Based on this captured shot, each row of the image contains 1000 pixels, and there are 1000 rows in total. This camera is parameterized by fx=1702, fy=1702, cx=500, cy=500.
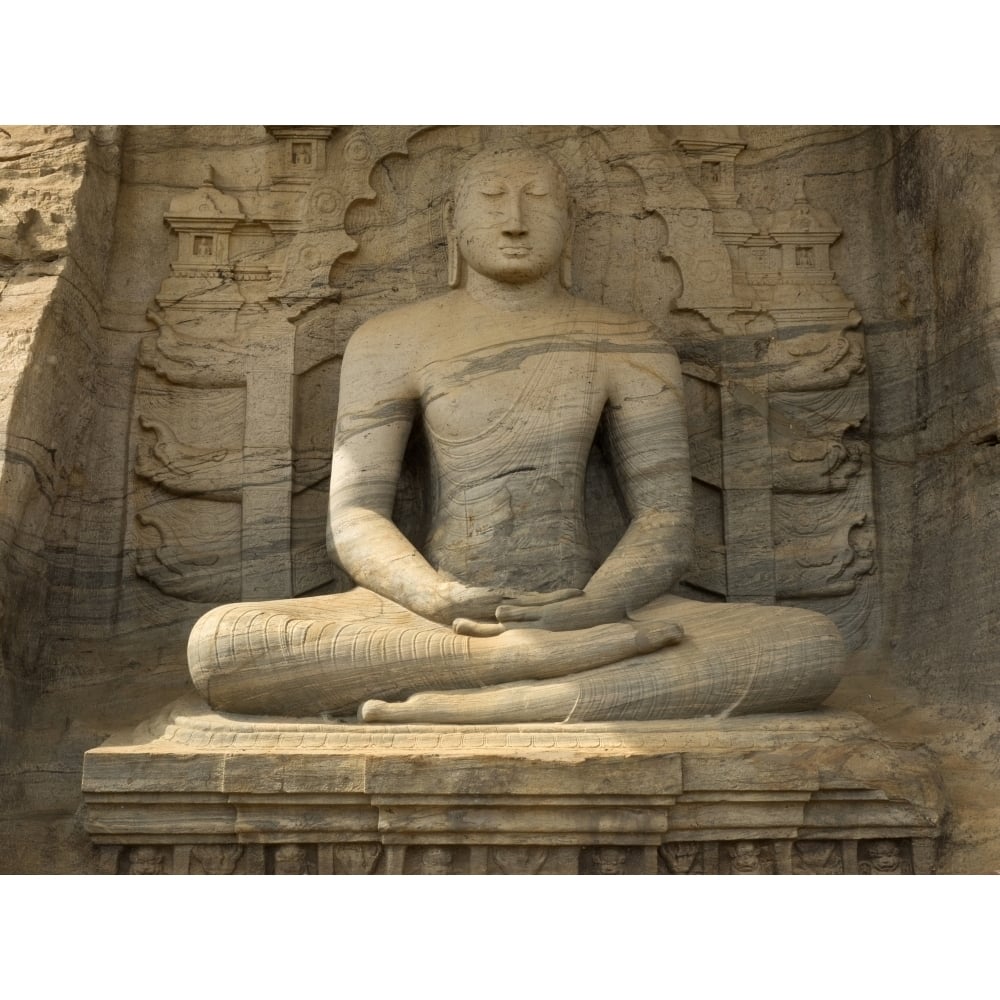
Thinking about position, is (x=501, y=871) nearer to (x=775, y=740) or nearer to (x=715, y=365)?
→ (x=775, y=740)

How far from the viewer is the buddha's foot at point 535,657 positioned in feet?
19.6

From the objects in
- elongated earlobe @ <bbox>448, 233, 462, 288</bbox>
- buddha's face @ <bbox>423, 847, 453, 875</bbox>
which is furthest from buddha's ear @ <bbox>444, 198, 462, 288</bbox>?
buddha's face @ <bbox>423, 847, 453, 875</bbox>

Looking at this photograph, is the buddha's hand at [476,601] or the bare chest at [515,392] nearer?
the buddha's hand at [476,601]

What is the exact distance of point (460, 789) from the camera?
18.5 ft

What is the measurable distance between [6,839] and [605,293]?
348 cm

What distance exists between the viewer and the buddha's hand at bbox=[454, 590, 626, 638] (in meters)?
6.16

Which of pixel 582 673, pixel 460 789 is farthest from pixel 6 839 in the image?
pixel 582 673

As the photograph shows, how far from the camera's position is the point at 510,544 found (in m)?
6.71

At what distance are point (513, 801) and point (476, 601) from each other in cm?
86

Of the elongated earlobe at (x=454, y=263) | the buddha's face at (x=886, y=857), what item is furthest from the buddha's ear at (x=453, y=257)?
the buddha's face at (x=886, y=857)

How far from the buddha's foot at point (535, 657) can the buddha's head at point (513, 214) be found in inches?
69.1

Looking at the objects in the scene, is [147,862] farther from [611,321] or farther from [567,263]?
[567,263]

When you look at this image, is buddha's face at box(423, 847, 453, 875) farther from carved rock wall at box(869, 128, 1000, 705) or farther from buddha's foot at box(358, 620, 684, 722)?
carved rock wall at box(869, 128, 1000, 705)

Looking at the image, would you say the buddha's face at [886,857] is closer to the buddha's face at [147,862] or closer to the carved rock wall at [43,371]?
the buddha's face at [147,862]
